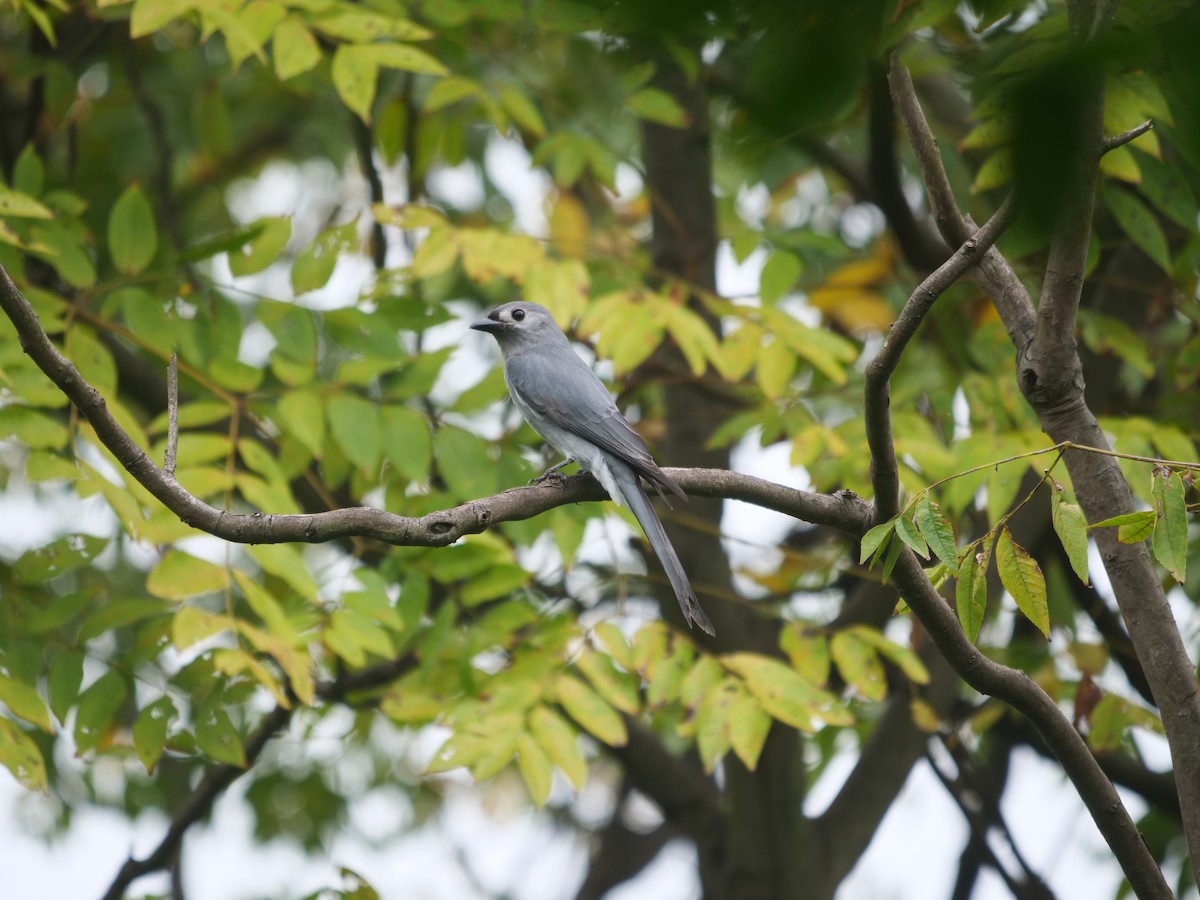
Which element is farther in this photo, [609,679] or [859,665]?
[859,665]

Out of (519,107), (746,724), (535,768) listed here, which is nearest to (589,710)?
(535,768)

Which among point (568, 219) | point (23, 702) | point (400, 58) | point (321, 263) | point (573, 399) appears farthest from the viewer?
point (568, 219)

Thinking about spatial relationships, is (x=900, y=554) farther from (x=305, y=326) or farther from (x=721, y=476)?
(x=305, y=326)

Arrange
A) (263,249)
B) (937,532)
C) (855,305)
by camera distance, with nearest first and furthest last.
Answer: (937,532) < (263,249) < (855,305)

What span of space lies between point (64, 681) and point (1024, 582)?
3.12m

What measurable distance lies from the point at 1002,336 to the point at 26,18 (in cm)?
494

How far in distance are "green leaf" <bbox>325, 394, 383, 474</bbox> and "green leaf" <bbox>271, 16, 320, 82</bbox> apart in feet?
4.02

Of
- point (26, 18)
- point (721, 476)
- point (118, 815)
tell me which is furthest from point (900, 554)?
point (118, 815)

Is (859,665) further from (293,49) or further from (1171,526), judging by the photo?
(293,49)

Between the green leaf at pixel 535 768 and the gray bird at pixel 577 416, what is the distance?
744mm

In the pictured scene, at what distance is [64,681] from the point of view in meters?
4.05

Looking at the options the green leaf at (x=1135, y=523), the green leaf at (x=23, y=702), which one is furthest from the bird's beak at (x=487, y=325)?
the green leaf at (x=1135, y=523)

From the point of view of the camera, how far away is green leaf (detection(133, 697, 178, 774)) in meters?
4.13

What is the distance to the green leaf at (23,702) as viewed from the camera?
369 cm
